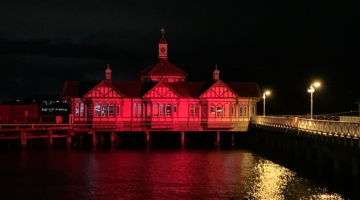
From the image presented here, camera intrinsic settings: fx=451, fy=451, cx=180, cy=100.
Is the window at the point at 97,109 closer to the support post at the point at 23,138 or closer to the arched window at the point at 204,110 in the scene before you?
the support post at the point at 23,138

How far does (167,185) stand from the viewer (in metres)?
28.4

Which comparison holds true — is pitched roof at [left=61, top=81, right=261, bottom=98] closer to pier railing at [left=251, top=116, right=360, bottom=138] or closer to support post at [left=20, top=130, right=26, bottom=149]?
support post at [left=20, top=130, right=26, bottom=149]

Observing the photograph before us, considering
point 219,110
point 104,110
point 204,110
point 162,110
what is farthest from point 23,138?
point 219,110

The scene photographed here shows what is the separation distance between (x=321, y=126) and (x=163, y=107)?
25.6 metres

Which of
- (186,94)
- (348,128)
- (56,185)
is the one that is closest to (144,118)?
(186,94)

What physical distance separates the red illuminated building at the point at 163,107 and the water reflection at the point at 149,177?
30.8 feet

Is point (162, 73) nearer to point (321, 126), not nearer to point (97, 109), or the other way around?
point (97, 109)

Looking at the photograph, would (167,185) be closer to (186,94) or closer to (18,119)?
(186,94)

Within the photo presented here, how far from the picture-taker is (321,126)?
29781 mm

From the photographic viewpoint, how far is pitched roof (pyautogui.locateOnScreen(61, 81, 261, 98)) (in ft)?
179

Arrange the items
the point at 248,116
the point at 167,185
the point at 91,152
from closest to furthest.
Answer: the point at 167,185
the point at 91,152
the point at 248,116

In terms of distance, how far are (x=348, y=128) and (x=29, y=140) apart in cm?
3744

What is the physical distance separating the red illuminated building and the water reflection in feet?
30.8

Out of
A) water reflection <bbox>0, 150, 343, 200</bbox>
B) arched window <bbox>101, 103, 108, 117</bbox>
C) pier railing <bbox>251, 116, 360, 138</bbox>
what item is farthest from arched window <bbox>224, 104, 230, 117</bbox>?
arched window <bbox>101, 103, 108, 117</bbox>
